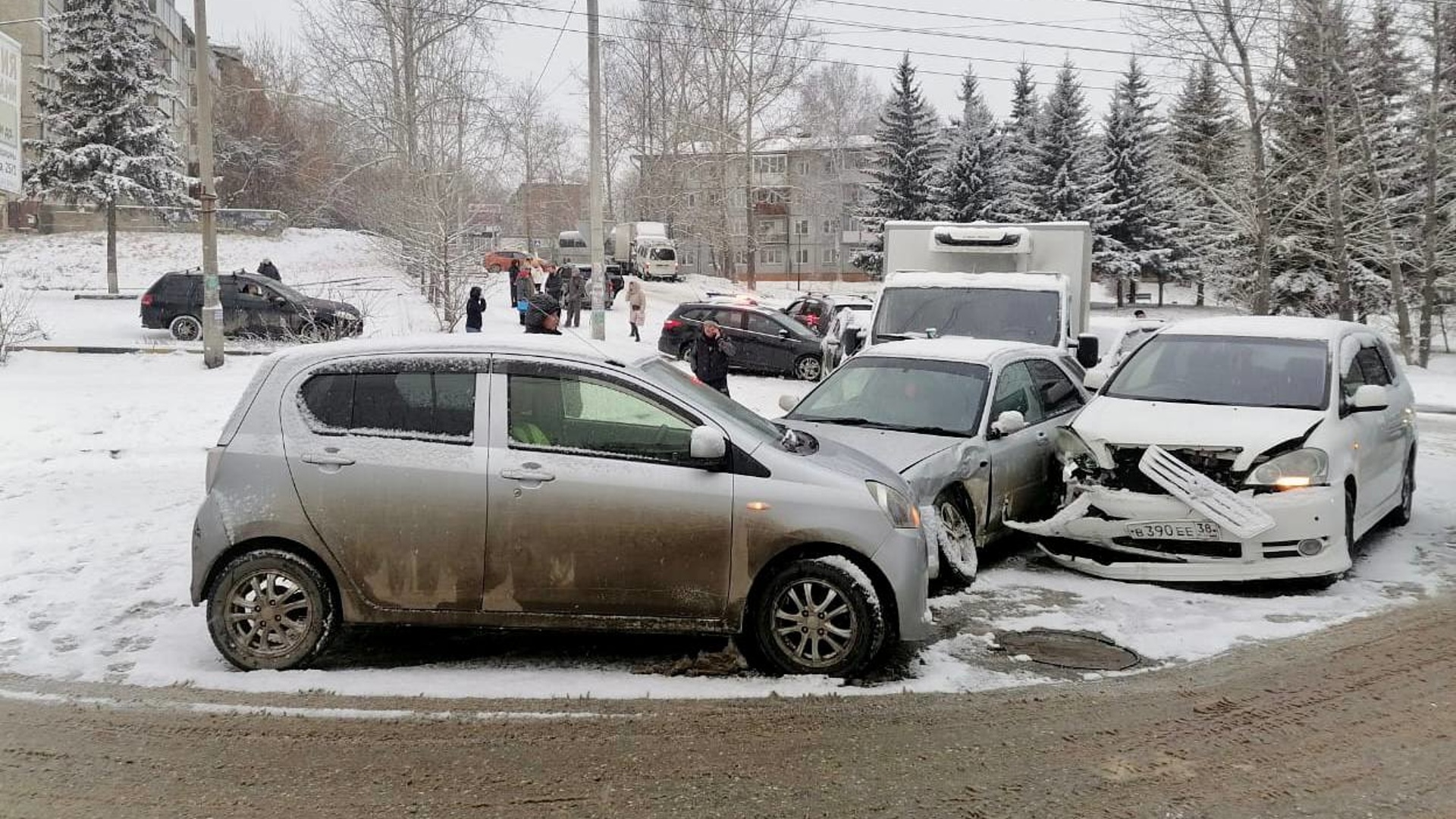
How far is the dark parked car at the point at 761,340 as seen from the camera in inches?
896

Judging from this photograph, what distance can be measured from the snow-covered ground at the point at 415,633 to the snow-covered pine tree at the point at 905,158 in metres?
42.2

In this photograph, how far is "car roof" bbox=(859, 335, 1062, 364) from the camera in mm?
8898

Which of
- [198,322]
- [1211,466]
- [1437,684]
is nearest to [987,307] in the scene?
[1211,466]

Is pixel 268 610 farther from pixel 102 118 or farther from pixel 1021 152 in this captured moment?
pixel 1021 152

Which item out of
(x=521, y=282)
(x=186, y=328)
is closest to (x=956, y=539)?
(x=186, y=328)

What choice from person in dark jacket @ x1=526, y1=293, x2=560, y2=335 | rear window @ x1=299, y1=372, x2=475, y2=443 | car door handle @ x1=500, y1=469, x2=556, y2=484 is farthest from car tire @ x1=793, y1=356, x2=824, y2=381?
car door handle @ x1=500, y1=469, x2=556, y2=484

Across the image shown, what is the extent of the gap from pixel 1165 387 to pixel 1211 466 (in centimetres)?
134

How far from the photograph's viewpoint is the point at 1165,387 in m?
8.65

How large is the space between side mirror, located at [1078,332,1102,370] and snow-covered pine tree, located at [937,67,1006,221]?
3967 centimetres

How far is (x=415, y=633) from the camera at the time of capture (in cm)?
646

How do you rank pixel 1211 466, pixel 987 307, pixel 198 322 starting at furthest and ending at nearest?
pixel 198 322 < pixel 987 307 < pixel 1211 466

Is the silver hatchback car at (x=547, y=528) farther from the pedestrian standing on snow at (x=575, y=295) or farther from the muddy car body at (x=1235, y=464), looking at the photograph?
the pedestrian standing on snow at (x=575, y=295)

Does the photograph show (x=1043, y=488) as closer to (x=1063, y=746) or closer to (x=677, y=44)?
(x=1063, y=746)

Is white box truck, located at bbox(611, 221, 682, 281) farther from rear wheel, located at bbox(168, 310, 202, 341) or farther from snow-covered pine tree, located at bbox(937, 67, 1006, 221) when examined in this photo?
rear wheel, located at bbox(168, 310, 202, 341)
